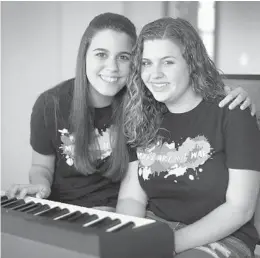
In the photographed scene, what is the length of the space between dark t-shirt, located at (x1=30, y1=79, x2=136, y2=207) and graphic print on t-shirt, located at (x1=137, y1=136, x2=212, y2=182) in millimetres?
239

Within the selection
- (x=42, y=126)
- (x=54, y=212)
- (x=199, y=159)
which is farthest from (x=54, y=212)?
(x=42, y=126)

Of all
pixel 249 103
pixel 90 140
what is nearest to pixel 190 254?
pixel 249 103

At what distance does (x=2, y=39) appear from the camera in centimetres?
295

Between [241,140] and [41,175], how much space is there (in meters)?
0.83

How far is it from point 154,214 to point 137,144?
258mm

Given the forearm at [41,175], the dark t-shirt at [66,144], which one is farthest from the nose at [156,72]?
the forearm at [41,175]

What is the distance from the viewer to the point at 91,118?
191 cm

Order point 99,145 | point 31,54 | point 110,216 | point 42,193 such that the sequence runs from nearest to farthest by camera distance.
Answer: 1. point 110,216
2. point 42,193
3. point 99,145
4. point 31,54

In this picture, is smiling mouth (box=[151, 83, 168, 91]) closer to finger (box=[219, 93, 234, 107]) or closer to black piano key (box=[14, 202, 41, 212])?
finger (box=[219, 93, 234, 107])

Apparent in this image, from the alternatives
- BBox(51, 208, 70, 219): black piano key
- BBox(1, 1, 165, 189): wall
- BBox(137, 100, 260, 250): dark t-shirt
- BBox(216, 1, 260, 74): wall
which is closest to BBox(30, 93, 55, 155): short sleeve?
BBox(137, 100, 260, 250): dark t-shirt

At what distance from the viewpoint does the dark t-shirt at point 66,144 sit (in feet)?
6.31

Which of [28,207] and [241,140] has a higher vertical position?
[241,140]

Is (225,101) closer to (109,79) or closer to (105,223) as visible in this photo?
(109,79)

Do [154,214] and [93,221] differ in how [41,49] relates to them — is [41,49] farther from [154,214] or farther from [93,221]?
[93,221]
